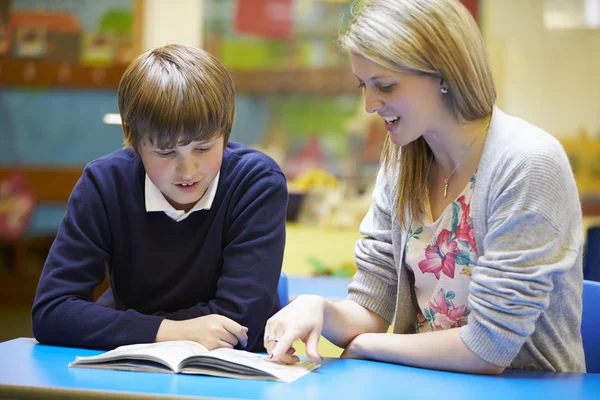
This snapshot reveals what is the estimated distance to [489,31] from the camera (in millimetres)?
3650

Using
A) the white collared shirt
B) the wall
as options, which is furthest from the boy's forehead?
the wall

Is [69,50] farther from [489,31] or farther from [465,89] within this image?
[465,89]

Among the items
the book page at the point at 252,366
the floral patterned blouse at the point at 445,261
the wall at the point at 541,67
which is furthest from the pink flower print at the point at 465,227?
the wall at the point at 541,67

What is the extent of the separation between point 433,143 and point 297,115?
2687mm

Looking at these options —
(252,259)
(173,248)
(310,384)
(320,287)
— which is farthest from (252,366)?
(320,287)

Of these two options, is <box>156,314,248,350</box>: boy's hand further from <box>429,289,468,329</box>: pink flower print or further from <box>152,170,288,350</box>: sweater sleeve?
<box>429,289,468,329</box>: pink flower print

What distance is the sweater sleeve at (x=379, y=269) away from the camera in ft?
4.66

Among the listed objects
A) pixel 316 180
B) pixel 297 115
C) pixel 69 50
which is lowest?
pixel 316 180

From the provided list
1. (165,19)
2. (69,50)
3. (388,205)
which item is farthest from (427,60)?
(69,50)

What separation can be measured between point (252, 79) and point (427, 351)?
2992 millimetres

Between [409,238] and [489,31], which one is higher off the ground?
[489,31]

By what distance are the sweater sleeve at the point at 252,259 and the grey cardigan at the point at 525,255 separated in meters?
0.40

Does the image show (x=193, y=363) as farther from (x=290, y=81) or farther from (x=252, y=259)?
(x=290, y=81)

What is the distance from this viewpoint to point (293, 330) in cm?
117
